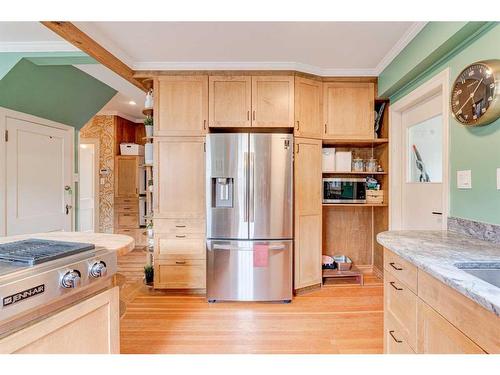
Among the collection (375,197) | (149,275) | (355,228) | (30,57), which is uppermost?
(30,57)

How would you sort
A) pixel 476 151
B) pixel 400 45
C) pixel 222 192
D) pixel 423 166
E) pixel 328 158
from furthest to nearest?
pixel 328 158 → pixel 222 192 → pixel 423 166 → pixel 400 45 → pixel 476 151

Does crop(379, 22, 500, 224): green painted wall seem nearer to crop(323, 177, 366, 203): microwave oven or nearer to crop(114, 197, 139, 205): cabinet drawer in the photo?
crop(323, 177, 366, 203): microwave oven

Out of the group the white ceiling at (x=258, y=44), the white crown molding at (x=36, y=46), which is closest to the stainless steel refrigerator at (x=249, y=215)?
the white ceiling at (x=258, y=44)

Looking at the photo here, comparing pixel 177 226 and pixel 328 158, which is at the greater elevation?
pixel 328 158

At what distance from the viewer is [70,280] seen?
3.04 feet

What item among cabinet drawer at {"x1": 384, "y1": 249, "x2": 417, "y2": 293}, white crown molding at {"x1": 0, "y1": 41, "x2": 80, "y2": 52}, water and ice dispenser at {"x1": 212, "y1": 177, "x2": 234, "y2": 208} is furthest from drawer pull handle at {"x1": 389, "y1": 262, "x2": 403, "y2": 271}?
white crown molding at {"x1": 0, "y1": 41, "x2": 80, "y2": 52}

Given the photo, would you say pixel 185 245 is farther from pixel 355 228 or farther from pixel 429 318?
pixel 429 318

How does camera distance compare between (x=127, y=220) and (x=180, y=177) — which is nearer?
(x=180, y=177)

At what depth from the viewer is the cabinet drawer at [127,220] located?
4.98 metres

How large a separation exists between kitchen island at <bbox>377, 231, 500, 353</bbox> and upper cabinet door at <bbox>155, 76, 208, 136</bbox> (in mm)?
Answer: 2026

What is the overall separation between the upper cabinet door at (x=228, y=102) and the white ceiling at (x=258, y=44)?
15 centimetres

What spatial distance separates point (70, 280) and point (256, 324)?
5.49 ft

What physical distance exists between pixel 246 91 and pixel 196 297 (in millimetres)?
2161

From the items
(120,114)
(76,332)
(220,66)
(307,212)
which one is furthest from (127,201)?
(76,332)
